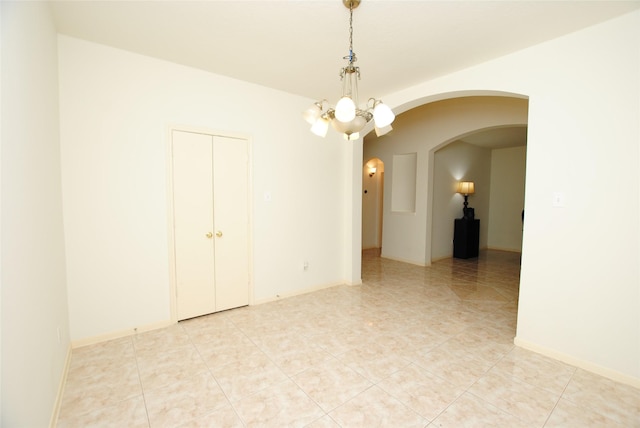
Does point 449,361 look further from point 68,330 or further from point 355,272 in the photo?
point 68,330

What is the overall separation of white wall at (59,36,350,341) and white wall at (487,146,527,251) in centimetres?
668

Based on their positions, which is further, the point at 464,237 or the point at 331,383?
the point at 464,237

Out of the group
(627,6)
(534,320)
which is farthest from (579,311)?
(627,6)

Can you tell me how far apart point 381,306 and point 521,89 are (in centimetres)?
279

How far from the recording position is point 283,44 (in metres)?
2.55

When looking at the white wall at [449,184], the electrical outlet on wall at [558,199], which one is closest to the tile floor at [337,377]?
the electrical outlet on wall at [558,199]

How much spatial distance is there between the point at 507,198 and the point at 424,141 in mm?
3985

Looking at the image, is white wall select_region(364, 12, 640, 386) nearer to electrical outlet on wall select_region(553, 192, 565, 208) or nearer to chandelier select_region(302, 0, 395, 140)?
electrical outlet on wall select_region(553, 192, 565, 208)

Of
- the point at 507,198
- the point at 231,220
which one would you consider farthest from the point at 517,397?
the point at 507,198

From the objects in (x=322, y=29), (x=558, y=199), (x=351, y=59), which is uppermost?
(x=322, y=29)

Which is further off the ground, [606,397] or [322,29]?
[322,29]

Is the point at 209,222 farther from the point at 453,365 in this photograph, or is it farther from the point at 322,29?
the point at 453,365

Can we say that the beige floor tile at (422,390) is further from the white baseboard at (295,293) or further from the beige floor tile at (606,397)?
the white baseboard at (295,293)

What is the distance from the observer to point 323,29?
2312 mm
